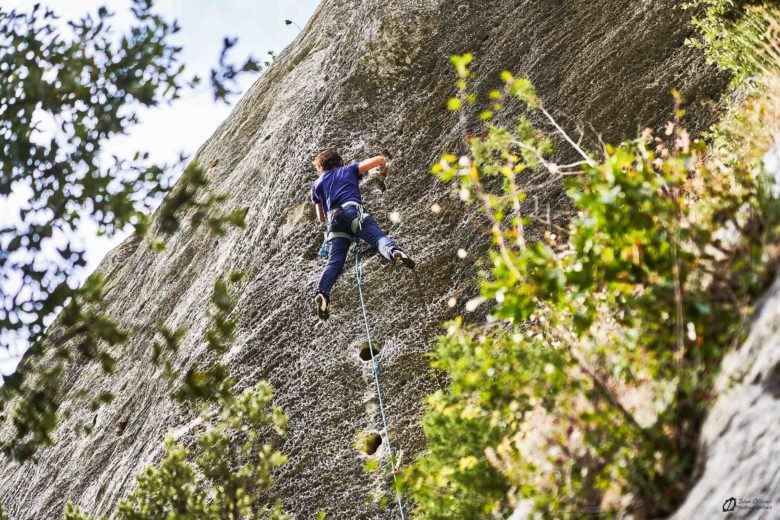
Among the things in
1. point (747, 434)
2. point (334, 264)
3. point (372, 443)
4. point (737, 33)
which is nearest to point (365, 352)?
point (334, 264)

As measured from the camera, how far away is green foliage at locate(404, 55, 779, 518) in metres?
2.93

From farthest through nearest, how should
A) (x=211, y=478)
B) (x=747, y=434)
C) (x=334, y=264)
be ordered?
(x=334, y=264) < (x=211, y=478) < (x=747, y=434)

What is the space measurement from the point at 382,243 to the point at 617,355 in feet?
13.2

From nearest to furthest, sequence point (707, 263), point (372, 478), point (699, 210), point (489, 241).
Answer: point (707, 263) → point (699, 210) → point (372, 478) → point (489, 241)

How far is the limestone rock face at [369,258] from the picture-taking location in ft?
21.8

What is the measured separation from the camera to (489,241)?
275 inches

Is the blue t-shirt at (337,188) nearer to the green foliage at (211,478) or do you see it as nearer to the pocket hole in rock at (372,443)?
the pocket hole in rock at (372,443)

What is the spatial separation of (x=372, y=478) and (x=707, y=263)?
354 centimetres

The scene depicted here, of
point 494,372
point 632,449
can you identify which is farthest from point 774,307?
point 494,372

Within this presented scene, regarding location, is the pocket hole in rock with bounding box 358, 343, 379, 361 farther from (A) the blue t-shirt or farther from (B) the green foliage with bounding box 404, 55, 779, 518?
(B) the green foliage with bounding box 404, 55, 779, 518

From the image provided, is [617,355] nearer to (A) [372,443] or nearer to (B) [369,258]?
(A) [372,443]

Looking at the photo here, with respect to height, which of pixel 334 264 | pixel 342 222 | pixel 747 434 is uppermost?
pixel 342 222

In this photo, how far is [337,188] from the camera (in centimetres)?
777

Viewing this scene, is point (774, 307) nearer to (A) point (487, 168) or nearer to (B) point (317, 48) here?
(A) point (487, 168)
